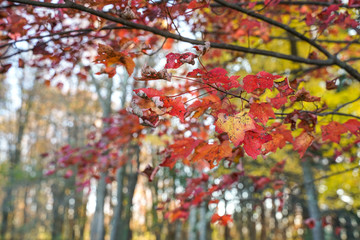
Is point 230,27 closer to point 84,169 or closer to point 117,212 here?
point 84,169

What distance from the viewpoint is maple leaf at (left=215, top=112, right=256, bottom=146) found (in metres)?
1.05

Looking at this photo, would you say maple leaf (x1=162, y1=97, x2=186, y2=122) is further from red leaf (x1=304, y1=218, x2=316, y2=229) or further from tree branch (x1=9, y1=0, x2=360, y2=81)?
red leaf (x1=304, y1=218, x2=316, y2=229)

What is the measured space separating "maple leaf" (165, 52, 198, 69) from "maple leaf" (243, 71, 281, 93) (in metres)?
0.25

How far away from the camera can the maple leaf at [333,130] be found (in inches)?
59.9

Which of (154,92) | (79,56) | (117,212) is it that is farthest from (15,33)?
(117,212)

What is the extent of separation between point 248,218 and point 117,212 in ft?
45.0

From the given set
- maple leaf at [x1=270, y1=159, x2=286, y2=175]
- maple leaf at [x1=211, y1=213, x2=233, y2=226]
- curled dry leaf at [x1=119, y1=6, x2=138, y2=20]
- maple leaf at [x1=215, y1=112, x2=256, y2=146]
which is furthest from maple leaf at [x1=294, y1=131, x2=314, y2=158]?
maple leaf at [x1=270, y1=159, x2=286, y2=175]

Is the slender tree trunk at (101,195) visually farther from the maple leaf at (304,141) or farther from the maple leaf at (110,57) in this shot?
the maple leaf at (304,141)

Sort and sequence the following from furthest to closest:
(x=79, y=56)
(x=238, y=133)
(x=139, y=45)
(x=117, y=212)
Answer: (x=117, y=212) → (x=79, y=56) → (x=139, y=45) → (x=238, y=133)

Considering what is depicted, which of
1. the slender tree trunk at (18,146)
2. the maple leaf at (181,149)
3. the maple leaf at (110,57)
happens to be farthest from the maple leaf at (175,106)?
the slender tree trunk at (18,146)

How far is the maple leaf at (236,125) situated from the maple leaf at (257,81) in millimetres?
161

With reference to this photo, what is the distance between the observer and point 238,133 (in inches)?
41.3

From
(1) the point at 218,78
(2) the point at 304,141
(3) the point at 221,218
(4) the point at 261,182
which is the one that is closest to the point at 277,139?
(2) the point at 304,141

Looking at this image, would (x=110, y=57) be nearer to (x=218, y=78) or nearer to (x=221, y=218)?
(x=218, y=78)
